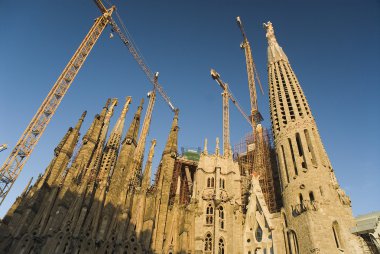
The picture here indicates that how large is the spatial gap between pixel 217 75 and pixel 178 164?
30700 mm

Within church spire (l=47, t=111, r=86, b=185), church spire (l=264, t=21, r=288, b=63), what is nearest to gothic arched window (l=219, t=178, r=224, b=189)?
church spire (l=47, t=111, r=86, b=185)

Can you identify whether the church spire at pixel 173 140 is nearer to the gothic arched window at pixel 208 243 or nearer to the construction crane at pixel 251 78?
the gothic arched window at pixel 208 243

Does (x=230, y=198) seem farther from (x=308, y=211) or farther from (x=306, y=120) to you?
(x=306, y=120)

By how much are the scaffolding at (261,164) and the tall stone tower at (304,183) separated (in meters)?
4.96

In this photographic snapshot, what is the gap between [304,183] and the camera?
33719 mm

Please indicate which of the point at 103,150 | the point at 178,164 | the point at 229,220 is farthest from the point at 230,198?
the point at 103,150

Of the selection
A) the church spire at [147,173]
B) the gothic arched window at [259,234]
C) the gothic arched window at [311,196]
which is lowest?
the gothic arched window at [259,234]

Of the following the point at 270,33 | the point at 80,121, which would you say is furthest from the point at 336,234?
the point at 270,33

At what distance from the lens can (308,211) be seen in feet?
100

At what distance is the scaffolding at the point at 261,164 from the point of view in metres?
41.9

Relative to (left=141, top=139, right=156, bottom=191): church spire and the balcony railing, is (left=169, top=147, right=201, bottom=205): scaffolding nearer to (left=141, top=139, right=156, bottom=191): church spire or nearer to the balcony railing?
(left=141, top=139, right=156, bottom=191): church spire

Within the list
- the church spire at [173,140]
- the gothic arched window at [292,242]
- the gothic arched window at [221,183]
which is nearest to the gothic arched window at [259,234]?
the gothic arched window at [292,242]

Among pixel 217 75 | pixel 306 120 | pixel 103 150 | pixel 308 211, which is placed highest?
pixel 217 75

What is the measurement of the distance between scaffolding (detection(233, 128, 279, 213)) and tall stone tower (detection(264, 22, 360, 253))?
4.96 metres
